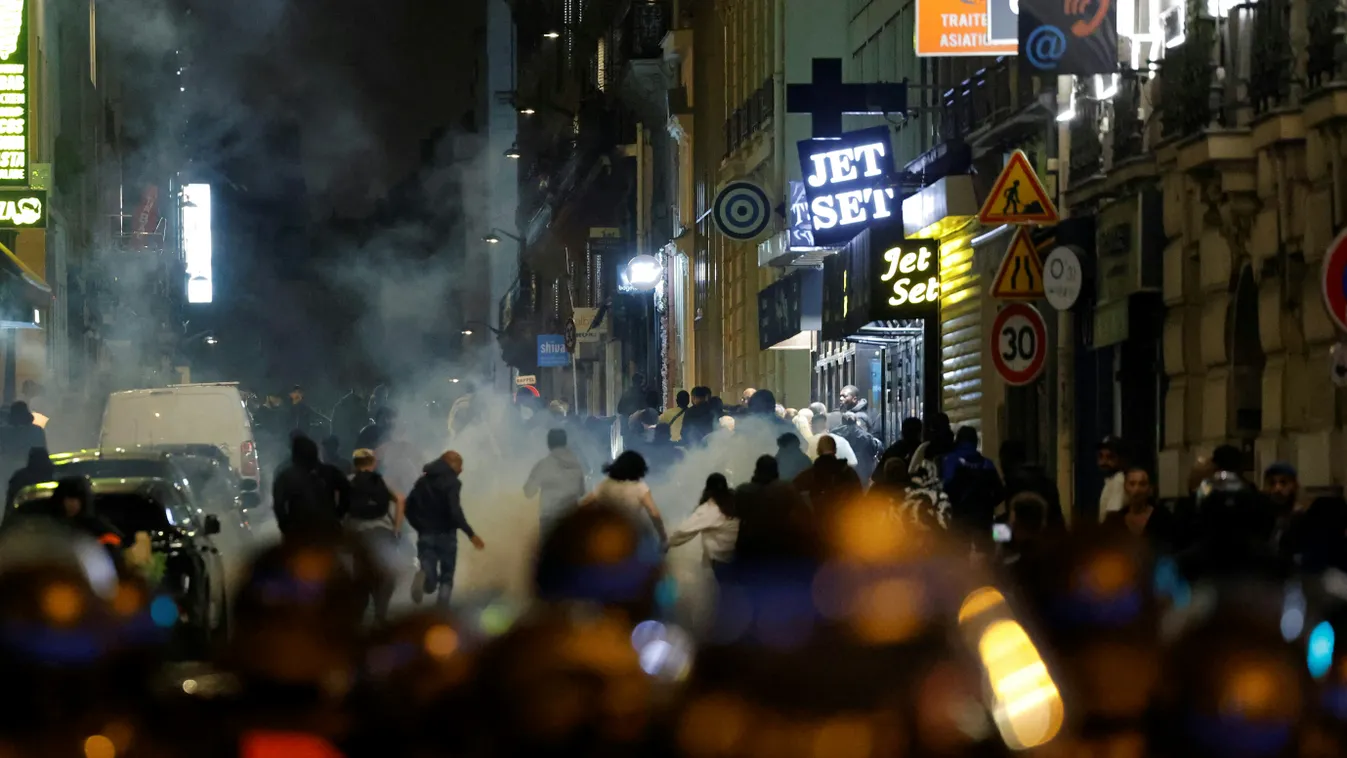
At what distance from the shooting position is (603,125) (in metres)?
63.0

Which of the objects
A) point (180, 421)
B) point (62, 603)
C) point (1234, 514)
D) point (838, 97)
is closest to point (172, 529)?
point (1234, 514)

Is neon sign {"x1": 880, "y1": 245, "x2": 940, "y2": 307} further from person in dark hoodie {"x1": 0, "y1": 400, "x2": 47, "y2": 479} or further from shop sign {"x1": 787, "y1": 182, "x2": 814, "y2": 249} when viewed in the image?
person in dark hoodie {"x1": 0, "y1": 400, "x2": 47, "y2": 479}

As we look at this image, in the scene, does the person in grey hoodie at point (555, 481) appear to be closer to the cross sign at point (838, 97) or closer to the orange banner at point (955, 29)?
the orange banner at point (955, 29)

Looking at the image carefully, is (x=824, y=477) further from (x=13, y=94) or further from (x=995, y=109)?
(x=13, y=94)

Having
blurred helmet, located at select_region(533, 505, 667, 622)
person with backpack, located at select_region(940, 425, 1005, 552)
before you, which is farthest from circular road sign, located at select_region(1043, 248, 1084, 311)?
blurred helmet, located at select_region(533, 505, 667, 622)

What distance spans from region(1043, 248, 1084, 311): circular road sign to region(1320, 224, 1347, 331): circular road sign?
7.04m

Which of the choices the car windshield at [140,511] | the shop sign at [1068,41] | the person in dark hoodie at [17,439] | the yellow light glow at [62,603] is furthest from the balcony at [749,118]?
the yellow light glow at [62,603]

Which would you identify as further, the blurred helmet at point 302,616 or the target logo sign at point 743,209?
the target logo sign at point 743,209

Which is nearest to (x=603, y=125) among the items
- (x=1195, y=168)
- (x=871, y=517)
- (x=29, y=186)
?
(x=29, y=186)

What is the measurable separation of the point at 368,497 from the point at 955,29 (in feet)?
24.8

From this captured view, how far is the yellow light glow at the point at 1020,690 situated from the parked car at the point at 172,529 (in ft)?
30.6

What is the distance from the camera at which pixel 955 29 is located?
21953 mm

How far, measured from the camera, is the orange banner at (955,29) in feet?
71.6

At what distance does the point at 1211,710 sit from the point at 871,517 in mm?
1542
